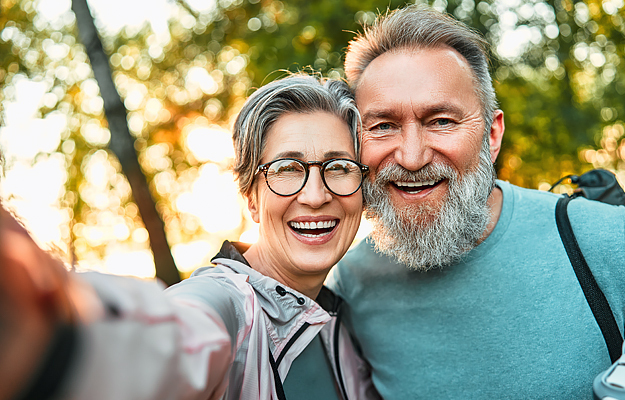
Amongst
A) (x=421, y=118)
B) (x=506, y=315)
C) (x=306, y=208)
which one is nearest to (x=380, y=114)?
(x=421, y=118)

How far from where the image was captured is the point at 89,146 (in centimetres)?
1027

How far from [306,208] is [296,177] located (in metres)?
0.16

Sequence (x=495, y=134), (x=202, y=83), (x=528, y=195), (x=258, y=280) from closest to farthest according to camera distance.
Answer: (x=258, y=280), (x=528, y=195), (x=495, y=134), (x=202, y=83)

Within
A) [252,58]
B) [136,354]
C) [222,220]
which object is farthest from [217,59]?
[136,354]

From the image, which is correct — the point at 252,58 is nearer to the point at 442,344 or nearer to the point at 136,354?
the point at 442,344

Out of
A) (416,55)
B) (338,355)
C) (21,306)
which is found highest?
(416,55)

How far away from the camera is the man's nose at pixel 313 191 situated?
6.79 ft

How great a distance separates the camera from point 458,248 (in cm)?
233

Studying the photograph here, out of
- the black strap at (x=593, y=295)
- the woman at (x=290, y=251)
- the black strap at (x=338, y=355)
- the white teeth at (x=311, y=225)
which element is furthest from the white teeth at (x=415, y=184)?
the black strap at (x=338, y=355)

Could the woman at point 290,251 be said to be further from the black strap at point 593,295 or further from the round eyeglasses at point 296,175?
the black strap at point 593,295

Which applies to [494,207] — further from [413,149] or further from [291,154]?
[291,154]

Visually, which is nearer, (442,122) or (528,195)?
(442,122)

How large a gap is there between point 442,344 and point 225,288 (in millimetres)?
1329

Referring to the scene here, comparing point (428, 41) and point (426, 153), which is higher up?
point (428, 41)
